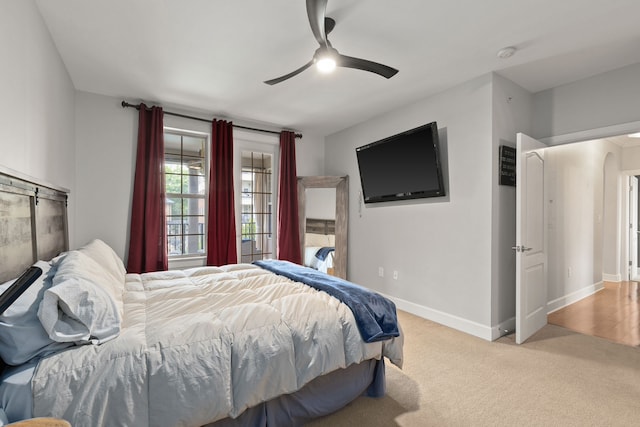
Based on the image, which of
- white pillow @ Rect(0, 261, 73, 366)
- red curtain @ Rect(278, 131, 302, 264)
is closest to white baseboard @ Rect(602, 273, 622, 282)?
red curtain @ Rect(278, 131, 302, 264)

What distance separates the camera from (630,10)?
2.01 m

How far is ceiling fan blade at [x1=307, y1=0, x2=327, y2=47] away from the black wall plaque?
2.12 metres

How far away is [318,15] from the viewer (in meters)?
1.73

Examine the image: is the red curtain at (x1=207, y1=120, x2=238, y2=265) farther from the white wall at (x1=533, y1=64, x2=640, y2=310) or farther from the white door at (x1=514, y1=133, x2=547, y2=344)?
the white wall at (x1=533, y1=64, x2=640, y2=310)

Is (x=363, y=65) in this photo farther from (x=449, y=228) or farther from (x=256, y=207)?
(x=256, y=207)

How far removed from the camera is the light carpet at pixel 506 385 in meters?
1.83

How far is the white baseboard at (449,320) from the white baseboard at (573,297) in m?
1.46

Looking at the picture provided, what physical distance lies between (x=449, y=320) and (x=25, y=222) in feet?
11.9

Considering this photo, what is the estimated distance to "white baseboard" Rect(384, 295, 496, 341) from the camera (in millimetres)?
2971

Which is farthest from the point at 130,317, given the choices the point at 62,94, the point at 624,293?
the point at 624,293

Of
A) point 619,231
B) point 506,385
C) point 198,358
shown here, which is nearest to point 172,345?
point 198,358

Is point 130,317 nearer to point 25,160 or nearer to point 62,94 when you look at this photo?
point 25,160

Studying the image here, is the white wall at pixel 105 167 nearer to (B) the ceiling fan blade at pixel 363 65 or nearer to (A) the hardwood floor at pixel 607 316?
(B) the ceiling fan blade at pixel 363 65

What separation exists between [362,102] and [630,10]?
226 cm
